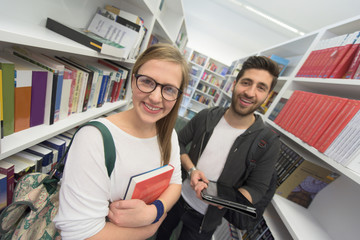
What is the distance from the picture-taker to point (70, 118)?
96 cm

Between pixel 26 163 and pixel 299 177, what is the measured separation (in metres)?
1.68

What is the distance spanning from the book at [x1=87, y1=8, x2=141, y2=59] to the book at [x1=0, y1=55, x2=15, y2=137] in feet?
2.37

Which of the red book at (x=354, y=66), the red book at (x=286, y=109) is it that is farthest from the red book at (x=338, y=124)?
the red book at (x=286, y=109)

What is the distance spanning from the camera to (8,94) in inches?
23.5

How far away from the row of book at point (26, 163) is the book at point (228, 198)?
88 cm

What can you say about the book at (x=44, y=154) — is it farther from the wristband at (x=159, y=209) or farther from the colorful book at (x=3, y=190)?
the wristband at (x=159, y=209)

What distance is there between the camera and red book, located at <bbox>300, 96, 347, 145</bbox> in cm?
96

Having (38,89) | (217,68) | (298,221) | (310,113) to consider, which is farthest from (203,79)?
(38,89)

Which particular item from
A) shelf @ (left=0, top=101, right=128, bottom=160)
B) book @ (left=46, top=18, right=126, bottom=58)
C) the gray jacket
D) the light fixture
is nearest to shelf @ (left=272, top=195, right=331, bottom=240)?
the gray jacket

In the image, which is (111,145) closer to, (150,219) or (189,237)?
(150,219)

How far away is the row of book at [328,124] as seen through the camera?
2.71ft

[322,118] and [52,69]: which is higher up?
[322,118]

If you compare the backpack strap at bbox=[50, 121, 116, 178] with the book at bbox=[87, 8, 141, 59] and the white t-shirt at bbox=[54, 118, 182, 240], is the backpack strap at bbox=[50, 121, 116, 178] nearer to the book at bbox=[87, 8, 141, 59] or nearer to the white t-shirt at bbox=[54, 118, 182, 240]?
the white t-shirt at bbox=[54, 118, 182, 240]

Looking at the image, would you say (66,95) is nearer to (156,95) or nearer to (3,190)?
(3,190)
